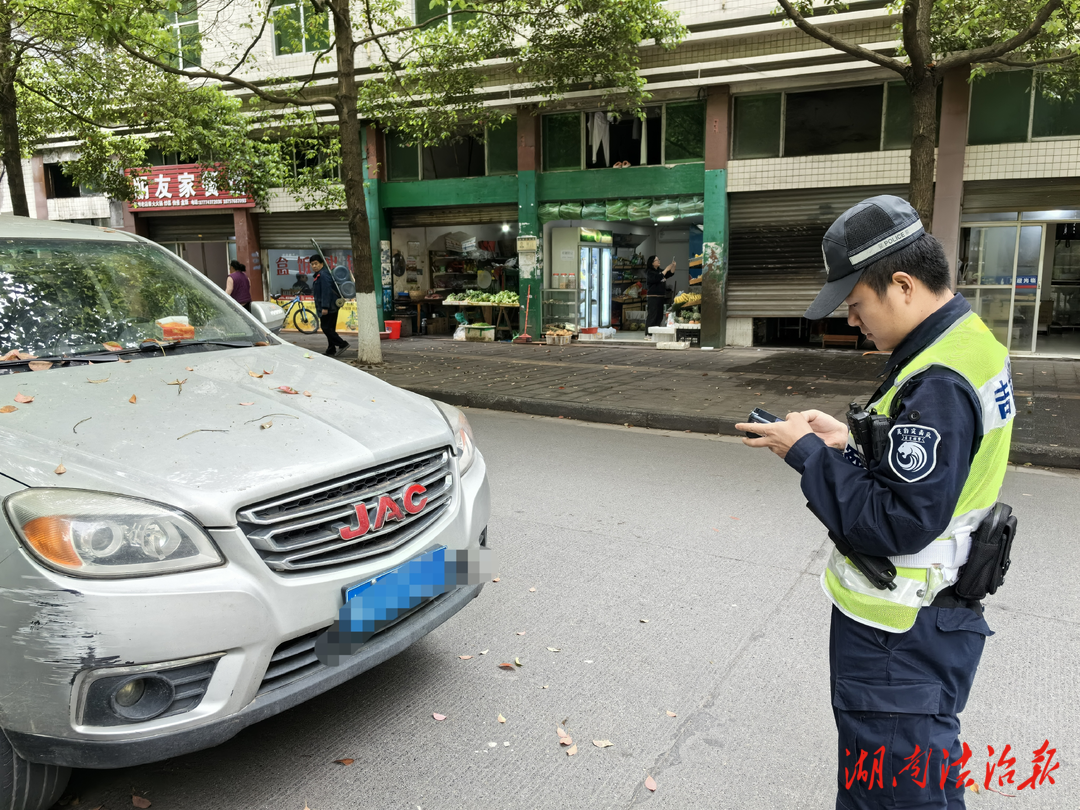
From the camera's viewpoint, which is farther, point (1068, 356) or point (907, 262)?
point (1068, 356)

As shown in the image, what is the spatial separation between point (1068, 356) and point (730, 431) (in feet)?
30.1

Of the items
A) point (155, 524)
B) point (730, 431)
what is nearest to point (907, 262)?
point (155, 524)

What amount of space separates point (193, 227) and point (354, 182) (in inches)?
451

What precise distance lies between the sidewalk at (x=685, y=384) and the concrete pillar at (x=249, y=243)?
7035 mm

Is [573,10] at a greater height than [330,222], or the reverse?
[573,10]

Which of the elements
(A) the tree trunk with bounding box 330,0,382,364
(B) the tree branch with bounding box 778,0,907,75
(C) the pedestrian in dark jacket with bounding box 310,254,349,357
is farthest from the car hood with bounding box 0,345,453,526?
(C) the pedestrian in dark jacket with bounding box 310,254,349,357

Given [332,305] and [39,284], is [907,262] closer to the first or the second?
[39,284]

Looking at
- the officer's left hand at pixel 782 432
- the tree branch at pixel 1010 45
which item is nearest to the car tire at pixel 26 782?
the officer's left hand at pixel 782 432

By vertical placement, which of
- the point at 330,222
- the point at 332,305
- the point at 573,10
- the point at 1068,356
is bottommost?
the point at 1068,356

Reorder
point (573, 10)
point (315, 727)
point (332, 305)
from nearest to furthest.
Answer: point (315, 727), point (573, 10), point (332, 305)

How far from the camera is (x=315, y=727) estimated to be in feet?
8.85

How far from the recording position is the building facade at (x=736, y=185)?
1334cm

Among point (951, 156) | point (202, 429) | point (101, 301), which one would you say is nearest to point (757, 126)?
point (951, 156)

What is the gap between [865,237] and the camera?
5.26ft
